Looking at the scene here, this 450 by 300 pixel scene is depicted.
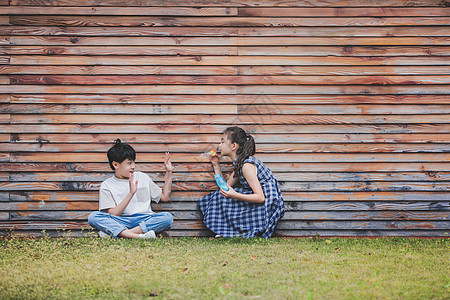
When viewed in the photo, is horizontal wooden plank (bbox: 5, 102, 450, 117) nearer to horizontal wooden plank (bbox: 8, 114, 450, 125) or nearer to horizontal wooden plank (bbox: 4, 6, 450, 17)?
horizontal wooden plank (bbox: 8, 114, 450, 125)

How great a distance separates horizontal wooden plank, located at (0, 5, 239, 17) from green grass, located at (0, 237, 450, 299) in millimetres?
2733

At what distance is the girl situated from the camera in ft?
14.7

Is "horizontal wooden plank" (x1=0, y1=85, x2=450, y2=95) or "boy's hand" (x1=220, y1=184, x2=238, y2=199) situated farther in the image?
"horizontal wooden plank" (x1=0, y1=85, x2=450, y2=95)

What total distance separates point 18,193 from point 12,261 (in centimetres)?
156

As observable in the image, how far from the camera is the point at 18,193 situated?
15.9 ft

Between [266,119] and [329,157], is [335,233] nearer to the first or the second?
[329,157]

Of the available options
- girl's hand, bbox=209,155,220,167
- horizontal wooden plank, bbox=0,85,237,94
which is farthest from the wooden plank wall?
girl's hand, bbox=209,155,220,167

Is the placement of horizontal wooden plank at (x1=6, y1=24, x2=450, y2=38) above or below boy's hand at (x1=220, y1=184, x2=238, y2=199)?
above

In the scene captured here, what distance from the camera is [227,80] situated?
16.1 feet

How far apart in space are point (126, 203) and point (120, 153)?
1.89 feet

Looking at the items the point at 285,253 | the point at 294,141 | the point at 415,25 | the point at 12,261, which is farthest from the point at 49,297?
the point at 415,25

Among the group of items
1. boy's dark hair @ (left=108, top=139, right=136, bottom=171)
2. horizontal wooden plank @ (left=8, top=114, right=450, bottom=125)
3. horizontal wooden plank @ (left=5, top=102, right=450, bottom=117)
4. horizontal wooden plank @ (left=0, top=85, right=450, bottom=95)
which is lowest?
boy's dark hair @ (left=108, top=139, right=136, bottom=171)

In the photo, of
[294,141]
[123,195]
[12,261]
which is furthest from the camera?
[294,141]

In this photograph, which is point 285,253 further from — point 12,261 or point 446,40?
point 446,40
